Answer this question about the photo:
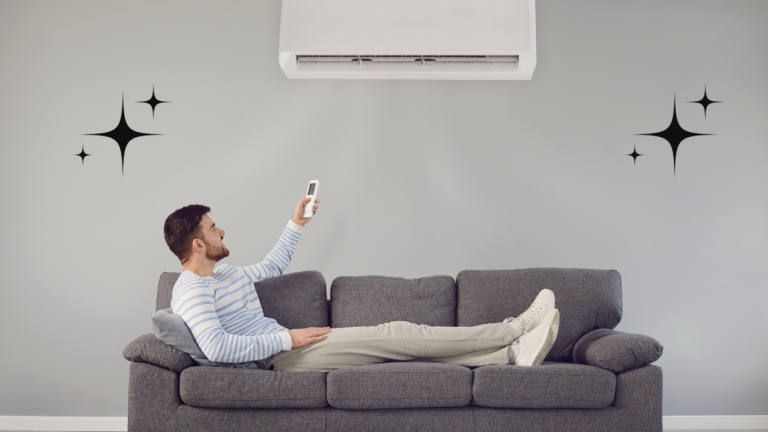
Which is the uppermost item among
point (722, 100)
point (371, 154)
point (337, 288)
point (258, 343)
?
point (722, 100)

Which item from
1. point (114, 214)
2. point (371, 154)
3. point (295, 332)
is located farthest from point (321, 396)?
point (114, 214)

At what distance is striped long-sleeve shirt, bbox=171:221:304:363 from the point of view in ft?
6.40

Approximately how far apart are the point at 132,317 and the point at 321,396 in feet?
4.86

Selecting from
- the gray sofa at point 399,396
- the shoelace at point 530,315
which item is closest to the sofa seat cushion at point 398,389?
the gray sofa at point 399,396

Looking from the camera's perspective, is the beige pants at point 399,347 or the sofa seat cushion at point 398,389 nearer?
the sofa seat cushion at point 398,389

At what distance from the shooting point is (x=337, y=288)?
2502 millimetres

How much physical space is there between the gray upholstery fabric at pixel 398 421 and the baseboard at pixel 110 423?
151 centimetres

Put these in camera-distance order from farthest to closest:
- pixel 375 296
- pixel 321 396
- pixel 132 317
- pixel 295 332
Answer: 1. pixel 132 317
2. pixel 375 296
3. pixel 295 332
4. pixel 321 396

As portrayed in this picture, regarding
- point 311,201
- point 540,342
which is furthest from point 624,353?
point 311,201

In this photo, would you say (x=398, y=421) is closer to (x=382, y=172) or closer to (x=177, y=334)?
(x=177, y=334)

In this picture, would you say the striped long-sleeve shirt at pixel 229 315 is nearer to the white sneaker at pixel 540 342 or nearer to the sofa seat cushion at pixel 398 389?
the sofa seat cushion at pixel 398 389

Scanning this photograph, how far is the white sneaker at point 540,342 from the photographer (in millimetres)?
2037

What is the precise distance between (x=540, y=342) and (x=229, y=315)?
1.23m

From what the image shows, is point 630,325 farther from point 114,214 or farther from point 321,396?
point 114,214
